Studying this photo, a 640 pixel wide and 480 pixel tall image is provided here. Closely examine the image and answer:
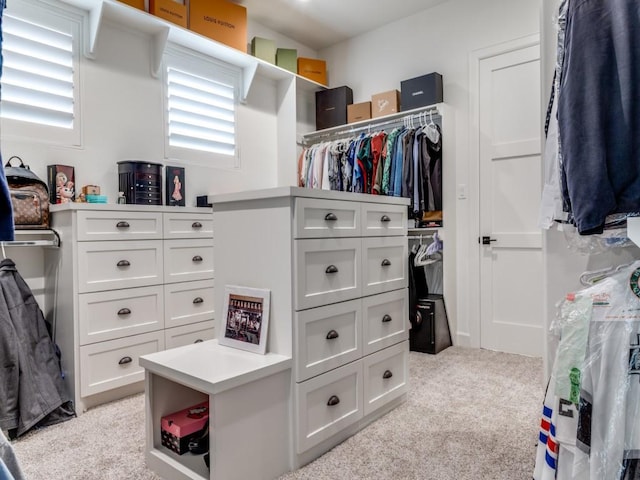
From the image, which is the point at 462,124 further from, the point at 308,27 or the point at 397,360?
the point at 397,360

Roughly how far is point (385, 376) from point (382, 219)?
81 centimetres

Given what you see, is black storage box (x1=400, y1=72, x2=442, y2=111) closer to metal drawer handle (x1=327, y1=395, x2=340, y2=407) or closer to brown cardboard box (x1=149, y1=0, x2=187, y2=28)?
brown cardboard box (x1=149, y1=0, x2=187, y2=28)

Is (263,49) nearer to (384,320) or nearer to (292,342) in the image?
(384,320)

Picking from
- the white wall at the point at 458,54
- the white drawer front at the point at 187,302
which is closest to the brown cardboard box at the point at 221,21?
the white wall at the point at 458,54

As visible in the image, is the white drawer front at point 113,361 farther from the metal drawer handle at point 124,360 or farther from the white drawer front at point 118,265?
the white drawer front at point 118,265

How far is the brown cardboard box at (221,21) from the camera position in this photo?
3324mm

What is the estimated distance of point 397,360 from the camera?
2.32m

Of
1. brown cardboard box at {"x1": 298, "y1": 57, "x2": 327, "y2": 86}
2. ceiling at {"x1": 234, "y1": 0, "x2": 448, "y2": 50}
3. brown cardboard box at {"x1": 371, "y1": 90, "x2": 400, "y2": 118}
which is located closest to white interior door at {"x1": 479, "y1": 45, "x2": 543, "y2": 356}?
brown cardboard box at {"x1": 371, "y1": 90, "x2": 400, "y2": 118}

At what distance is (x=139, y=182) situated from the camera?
9.38 ft

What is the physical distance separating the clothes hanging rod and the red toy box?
A: 297 centimetres

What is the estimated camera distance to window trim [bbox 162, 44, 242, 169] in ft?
11.1

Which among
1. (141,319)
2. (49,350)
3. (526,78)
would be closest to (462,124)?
(526,78)

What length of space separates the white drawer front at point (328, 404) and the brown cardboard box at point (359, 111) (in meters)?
2.75

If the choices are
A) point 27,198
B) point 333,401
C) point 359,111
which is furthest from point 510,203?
point 27,198
